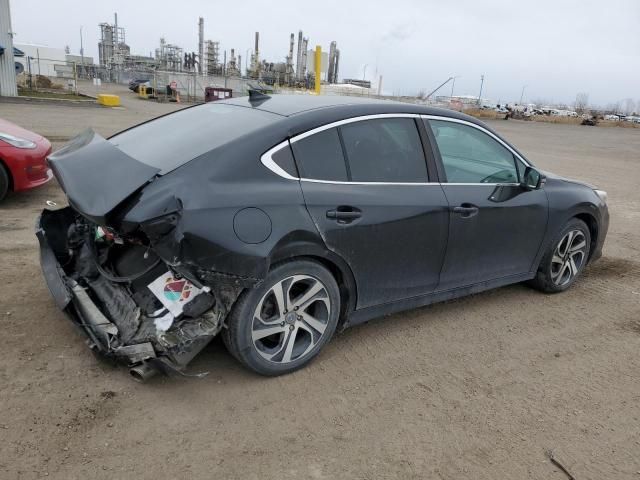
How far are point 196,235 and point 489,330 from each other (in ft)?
8.25

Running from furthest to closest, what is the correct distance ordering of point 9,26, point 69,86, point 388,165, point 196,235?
point 69,86 → point 9,26 → point 388,165 → point 196,235

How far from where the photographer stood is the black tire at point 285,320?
294 cm

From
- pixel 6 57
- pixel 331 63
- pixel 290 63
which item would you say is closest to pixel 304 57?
Answer: pixel 290 63

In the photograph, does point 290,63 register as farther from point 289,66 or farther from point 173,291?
point 173,291

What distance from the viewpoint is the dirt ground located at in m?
2.52

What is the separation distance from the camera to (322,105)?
3484 mm

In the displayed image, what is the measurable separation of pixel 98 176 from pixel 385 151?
180 cm

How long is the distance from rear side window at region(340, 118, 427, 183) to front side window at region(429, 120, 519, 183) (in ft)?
0.77

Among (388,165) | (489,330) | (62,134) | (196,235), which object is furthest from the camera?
(62,134)

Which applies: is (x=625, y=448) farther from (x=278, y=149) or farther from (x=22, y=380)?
(x=22, y=380)

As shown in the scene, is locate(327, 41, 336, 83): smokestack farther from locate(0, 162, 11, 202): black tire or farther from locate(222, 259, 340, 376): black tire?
locate(222, 259, 340, 376): black tire

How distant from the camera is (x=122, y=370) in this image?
3115 millimetres

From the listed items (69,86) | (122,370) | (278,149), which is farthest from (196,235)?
(69,86)

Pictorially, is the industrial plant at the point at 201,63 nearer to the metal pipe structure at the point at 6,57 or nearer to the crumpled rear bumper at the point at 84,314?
the metal pipe structure at the point at 6,57
